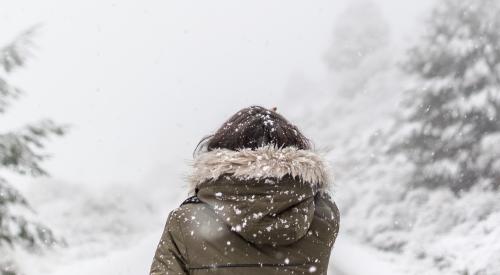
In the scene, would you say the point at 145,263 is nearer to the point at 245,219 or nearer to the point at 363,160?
the point at 245,219

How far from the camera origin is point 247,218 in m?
2.12

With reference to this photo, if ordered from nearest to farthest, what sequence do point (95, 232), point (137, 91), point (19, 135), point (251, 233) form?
point (251, 233) → point (19, 135) → point (95, 232) → point (137, 91)

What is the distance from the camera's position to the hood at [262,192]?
213cm

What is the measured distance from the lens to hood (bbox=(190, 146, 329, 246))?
213 centimetres

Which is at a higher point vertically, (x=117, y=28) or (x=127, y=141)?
(x=117, y=28)

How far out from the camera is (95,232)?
62.6ft

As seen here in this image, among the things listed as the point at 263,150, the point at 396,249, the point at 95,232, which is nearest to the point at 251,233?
the point at 263,150

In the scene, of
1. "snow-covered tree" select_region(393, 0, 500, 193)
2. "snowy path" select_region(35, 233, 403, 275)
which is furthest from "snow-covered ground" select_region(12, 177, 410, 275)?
"snow-covered tree" select_region(393, 0, 500, 193)

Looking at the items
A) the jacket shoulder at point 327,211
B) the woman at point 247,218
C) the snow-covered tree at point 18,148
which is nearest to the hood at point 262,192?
the woman at point 247,218

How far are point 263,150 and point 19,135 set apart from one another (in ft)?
18.3

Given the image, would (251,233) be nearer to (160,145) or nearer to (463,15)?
(463,15)

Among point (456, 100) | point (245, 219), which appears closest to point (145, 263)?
point (456, 100)

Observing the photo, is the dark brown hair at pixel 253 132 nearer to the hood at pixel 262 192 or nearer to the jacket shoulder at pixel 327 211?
the hood at pixel 262 192

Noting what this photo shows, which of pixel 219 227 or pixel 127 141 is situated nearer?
pixel 219 227
